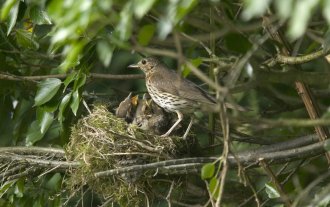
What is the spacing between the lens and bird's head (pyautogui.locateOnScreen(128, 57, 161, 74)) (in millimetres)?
8148

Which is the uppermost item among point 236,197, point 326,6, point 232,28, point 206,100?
point 326,6

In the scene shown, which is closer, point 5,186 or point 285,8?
point 285,8

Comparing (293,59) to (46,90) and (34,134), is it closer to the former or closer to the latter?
(46,90)

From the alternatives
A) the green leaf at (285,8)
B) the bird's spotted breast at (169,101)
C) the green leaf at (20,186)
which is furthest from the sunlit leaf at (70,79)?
the green leaf at (285,8)

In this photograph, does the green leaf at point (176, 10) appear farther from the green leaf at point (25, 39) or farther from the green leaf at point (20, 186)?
the green leaf at point (20, 186)

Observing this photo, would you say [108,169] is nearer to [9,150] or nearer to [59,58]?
[9,150]

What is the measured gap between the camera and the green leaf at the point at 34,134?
7.09 metres

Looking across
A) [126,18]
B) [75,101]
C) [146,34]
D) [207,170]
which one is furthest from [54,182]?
[126,18]

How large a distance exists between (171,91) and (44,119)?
4.68ft

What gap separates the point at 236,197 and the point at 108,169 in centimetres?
123

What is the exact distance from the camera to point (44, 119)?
684cm

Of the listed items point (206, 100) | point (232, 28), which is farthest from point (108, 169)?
point (232, 28)

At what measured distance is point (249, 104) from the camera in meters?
7.99

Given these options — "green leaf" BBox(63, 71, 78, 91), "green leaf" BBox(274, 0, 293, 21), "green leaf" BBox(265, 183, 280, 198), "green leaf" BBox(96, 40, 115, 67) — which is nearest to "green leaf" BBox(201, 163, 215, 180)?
"green leaf" BBox(96, 40, 115, 67)
